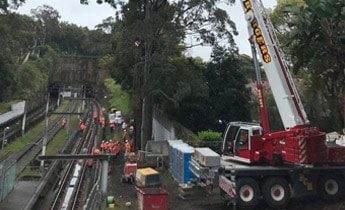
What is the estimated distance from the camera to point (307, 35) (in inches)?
640

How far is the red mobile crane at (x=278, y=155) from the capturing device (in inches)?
674

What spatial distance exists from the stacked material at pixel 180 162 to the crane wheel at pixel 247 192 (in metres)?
4.66

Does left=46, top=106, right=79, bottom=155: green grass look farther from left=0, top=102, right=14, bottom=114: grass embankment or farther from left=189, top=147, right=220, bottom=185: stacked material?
left=189, top=147, right=220, bottom=185: stacked material

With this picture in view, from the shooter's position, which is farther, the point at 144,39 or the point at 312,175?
the point at 144,39

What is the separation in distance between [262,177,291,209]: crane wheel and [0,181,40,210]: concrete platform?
1085cm

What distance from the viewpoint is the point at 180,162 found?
75.8 ft

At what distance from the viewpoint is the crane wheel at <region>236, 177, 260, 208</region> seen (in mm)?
17359

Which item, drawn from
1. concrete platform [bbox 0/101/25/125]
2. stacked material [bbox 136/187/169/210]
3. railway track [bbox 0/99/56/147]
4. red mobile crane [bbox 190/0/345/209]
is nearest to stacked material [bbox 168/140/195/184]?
red mobile crane [bbox 190/0/345/209]

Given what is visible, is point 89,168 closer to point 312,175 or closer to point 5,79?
point 312,175

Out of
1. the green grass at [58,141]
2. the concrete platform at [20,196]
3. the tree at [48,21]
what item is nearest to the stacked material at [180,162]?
the concrete platform at [20,196]

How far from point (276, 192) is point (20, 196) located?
41.8 ft

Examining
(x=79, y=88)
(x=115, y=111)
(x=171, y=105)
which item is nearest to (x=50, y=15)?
(x=79, y=88)

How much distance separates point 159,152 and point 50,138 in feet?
65.4

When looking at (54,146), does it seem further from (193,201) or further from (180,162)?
(193,201)
